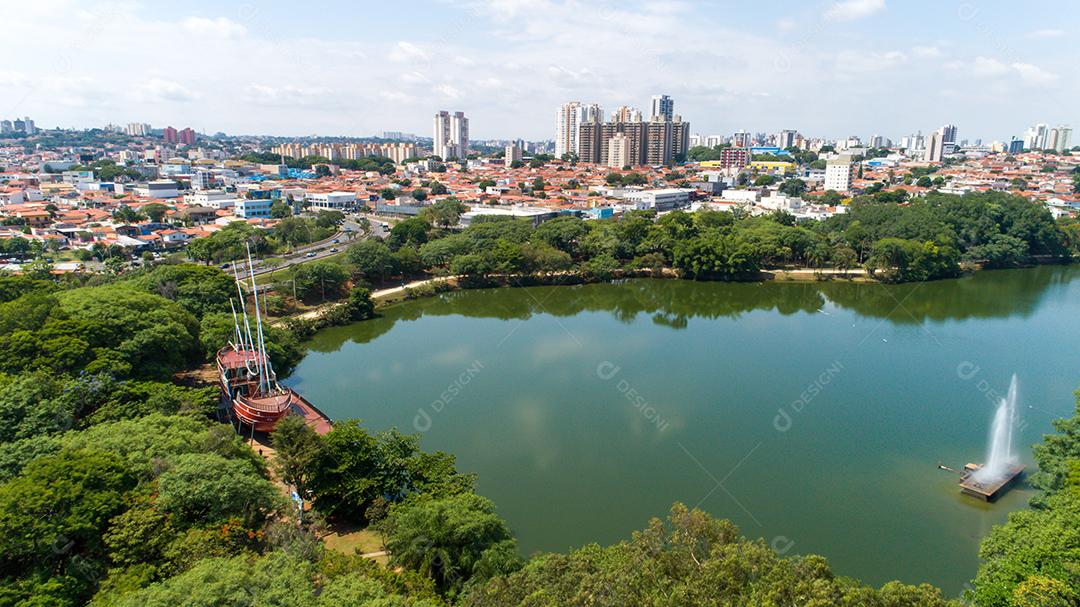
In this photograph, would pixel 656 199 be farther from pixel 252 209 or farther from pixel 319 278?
pixel 319 278

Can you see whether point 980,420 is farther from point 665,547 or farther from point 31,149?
point 31,149

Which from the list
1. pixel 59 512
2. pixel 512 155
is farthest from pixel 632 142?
pixel 59 512

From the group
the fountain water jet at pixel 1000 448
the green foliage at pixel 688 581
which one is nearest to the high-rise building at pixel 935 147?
the fountain water jet at pixel 1000 448

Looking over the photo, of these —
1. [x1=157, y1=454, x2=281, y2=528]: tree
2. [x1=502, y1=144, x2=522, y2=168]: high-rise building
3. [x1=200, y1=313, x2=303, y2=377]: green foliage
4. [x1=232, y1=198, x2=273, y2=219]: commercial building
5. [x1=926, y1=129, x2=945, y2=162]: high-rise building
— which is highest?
[x1=926, y1=129, x2=945, y2=162]: high-rise building

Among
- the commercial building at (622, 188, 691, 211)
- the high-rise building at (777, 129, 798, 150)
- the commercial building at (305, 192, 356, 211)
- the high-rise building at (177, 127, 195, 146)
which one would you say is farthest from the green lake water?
the high-rise building at (177, 127, 195, 146)

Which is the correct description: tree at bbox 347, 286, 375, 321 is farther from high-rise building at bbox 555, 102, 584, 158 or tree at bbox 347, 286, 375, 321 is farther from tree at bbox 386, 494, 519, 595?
high-rise building at bbox 555, 102, 584, 158

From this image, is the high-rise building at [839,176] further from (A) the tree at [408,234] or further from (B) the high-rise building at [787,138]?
(B) the high-rise building at [787,138]
